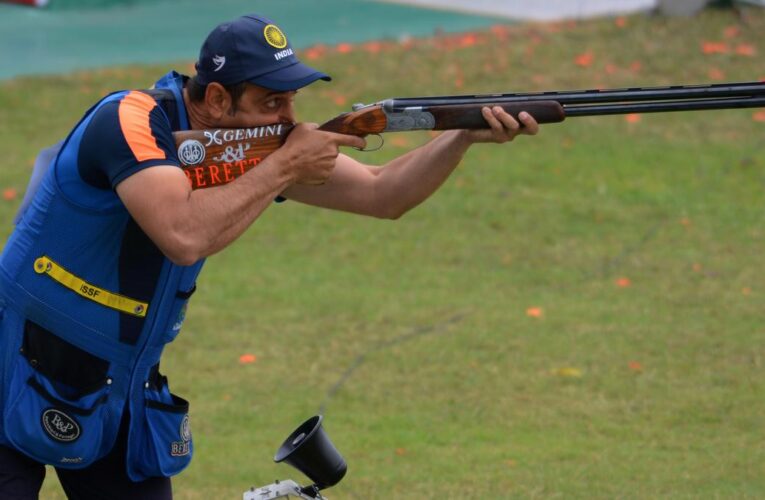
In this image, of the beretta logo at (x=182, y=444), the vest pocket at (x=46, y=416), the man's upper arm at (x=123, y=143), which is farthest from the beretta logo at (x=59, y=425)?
the man's upper arm at (x=123, y=143)

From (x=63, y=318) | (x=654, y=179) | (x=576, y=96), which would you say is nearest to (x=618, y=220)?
(x=654, y=179)

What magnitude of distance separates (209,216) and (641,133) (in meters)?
8.46

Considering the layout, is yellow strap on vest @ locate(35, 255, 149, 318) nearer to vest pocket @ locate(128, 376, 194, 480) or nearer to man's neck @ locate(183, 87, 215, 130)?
vest pocket @ locate(128, 376, 194, 480)

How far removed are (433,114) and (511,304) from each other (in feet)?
13.9

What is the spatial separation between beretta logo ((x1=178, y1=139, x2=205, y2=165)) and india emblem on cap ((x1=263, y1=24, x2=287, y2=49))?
370mm

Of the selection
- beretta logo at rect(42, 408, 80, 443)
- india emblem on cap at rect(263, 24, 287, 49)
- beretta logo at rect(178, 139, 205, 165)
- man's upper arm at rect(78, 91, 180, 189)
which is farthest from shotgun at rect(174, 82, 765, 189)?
beretta logo at rect(42, 408, 80, 443)

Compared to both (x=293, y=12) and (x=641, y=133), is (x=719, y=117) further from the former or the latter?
(x=293, y=12)

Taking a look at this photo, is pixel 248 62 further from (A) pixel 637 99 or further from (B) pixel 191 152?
(A) pixel 637 99

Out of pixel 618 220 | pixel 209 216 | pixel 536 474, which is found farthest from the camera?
pixel 618 220

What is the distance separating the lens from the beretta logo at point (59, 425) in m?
3.93

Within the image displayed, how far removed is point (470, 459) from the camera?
6227 millimetres

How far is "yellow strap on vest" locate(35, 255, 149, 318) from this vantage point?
3885 millimetres

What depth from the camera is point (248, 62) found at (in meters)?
3.84

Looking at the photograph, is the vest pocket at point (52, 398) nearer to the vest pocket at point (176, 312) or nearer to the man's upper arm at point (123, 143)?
the vest pocket at point (176, 312)
